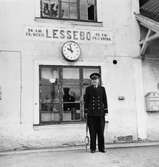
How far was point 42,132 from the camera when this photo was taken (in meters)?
8.73

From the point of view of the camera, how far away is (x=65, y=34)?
30.6 ft

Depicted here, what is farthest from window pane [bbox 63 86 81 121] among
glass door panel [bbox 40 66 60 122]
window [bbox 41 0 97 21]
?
window [bbox 41 0 97 21]

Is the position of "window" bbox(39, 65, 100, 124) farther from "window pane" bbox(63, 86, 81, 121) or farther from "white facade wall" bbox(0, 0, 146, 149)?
"white facade wall" bbox(0, 0, 146, 149)

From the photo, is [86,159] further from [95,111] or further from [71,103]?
[71,103]

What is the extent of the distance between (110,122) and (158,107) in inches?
63.1

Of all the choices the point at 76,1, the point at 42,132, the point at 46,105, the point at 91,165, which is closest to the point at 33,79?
the point at 46,105

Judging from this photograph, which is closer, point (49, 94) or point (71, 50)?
point (49, 94)

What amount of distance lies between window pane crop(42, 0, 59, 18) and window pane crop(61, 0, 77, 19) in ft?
0.59

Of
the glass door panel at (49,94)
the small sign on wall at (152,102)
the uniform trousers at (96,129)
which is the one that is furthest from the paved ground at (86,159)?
the small sign on wall at (152,102)

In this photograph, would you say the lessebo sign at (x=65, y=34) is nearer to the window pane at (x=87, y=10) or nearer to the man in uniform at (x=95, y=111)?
the window pane at (x=87, y=10)

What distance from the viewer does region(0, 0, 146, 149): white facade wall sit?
8.55 metres

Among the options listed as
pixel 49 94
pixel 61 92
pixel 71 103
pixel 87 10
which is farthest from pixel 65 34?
pixel 71 103

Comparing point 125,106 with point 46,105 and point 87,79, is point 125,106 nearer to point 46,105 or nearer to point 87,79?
point 87,79

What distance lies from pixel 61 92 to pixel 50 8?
242cm
